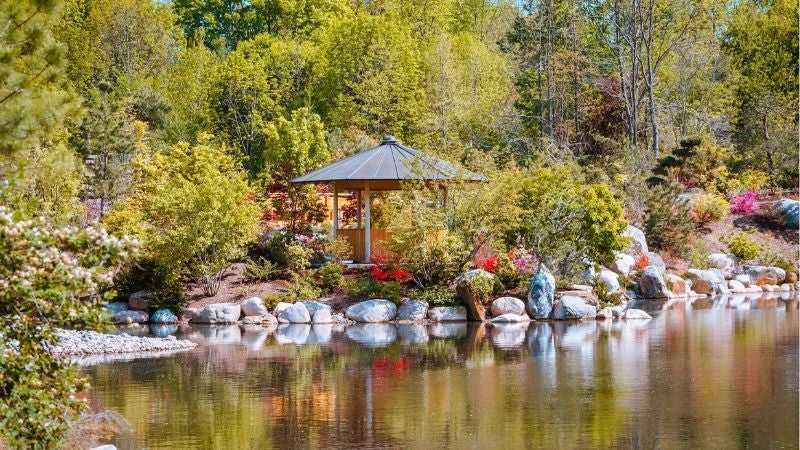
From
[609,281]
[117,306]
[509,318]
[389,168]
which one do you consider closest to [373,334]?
[509,318]

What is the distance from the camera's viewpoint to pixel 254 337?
21531 mm

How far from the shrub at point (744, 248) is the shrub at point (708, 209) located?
1067 mm

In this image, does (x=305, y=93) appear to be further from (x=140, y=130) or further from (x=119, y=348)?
(x=119, y=348)

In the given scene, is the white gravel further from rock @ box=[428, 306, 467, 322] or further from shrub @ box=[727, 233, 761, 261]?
shrub @ box=[727, 233, 761, 261]

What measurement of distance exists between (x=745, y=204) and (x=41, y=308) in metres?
29.3

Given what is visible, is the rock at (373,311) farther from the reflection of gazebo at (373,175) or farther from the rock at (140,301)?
the rock at (140,301)

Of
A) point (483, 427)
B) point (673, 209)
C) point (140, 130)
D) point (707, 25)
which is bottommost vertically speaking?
point (483, 427)

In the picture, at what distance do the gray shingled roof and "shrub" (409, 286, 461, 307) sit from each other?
273cm

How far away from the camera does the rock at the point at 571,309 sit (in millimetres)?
23438

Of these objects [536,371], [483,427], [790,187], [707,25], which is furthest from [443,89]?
[483,427]

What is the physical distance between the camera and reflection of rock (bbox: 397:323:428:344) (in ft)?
66.8

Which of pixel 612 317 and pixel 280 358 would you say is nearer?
pixel 280 358

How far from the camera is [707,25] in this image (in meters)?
39.9

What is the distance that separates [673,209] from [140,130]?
1773 cm
